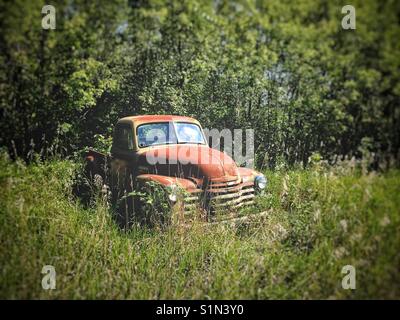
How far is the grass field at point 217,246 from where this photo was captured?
10.7 feet

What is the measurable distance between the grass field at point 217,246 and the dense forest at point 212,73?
2.04 feet

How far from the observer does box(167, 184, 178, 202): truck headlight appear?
3906 mm

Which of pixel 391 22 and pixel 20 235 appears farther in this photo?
pixel 391 22

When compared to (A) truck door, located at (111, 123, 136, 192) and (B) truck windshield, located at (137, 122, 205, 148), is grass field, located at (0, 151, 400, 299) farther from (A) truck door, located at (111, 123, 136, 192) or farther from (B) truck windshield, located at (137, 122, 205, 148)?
(B) truck windshield, located at (137, 122, 205, 148)

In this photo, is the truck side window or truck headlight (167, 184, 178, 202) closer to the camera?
truck headlight (167, 184, 178, 202)

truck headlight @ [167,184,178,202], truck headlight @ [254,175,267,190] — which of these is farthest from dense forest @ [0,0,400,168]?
truck headlight @ [167,184,178,202]

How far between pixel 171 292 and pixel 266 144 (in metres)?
2.60

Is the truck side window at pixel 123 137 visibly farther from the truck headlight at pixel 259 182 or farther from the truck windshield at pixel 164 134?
Answer: the truck headlight at pixel 259 182

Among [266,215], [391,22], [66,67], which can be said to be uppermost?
[391,22]
